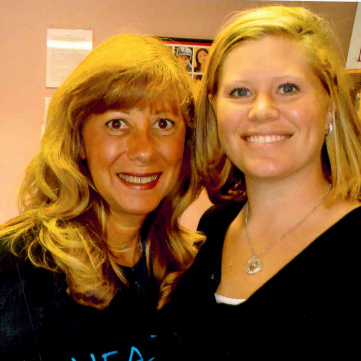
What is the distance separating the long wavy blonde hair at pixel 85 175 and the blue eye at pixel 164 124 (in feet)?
0.13

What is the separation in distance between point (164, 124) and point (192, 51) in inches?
21.2

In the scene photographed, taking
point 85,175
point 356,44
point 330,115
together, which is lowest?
point 85,175

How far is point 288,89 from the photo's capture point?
92cm

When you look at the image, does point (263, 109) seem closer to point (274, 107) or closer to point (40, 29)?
point (274, 107)

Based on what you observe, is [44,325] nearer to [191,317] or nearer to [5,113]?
[191,317]

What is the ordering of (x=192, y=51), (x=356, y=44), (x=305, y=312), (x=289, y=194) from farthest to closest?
(x=192, y=51) → (x=356, y=44) → (x=289, y=194) → (x=305, y=312)

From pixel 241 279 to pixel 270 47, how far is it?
58 centimetres

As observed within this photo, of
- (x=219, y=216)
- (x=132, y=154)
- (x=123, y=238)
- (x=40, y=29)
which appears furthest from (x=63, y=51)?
(x=219, y=216)

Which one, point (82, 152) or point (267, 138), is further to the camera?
point (82, 152)

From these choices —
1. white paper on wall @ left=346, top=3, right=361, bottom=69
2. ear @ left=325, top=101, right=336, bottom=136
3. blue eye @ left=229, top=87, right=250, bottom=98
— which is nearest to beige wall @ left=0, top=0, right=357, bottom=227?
white paper on wall @ left=346, top=3, right=361, bottom=69

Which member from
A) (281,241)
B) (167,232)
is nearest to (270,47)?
(281,241)

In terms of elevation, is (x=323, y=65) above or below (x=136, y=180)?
above

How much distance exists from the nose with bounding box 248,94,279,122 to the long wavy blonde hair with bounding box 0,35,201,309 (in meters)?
0.31

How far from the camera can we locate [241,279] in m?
1.02
